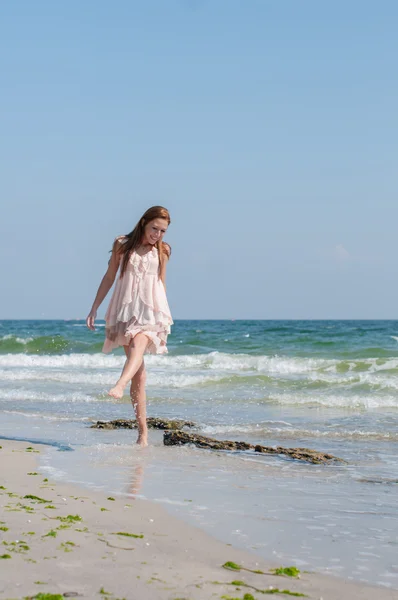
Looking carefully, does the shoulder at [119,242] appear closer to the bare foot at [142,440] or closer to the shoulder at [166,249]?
the shoulder at [166,249]

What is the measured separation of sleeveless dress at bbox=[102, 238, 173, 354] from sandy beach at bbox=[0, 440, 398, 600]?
237cm

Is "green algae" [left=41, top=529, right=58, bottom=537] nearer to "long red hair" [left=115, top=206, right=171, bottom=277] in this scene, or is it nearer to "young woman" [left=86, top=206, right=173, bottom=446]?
"young woman" [left=86, top=206, right=173, bottom=446]

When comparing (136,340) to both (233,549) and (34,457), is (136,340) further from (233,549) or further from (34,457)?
(233,549)

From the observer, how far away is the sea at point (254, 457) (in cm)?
360

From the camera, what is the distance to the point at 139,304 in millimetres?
6238

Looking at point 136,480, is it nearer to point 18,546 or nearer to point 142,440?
point 142,440

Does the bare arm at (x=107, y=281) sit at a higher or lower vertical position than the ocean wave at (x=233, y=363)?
higher

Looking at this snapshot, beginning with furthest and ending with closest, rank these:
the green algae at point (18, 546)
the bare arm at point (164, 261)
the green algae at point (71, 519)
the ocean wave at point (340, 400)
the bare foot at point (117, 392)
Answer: the ocean wave at point (340, 400) → the bare arm at point (164, 261) → the bare foot at point (117, 392) → the green algae at point (71, 519) → the green algae at point (18, 546)

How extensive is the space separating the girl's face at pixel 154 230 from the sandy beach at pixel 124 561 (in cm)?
267

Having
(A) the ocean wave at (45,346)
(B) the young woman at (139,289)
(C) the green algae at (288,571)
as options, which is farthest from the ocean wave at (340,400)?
(A) the ocean wave at (45,346)

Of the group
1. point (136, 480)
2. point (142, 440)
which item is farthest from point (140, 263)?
point (136, 480)

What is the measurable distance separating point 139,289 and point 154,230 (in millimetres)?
494

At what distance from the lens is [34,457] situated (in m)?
5.68

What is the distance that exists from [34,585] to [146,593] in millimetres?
370
